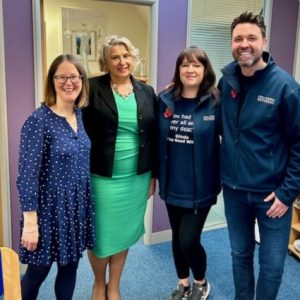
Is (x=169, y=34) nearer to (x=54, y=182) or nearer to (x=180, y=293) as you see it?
(x=54, y=182)

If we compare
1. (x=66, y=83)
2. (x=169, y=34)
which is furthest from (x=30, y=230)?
(x=169, y=34)

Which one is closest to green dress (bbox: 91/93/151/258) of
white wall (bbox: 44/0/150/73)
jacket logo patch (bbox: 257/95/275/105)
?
jacket logo patch (bbox: 257/95/275/105)

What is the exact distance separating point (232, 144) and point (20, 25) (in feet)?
4.79

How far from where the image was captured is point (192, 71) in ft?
5.87

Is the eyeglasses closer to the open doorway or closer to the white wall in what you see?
the open doorway

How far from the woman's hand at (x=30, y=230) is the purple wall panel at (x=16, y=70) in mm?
942

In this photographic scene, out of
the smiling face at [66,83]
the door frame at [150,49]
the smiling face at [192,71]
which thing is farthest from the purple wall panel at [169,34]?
the smiling face at [66,83]

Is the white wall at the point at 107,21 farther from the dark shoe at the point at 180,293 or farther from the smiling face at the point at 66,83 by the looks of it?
the dark shoe at the point at 180,293

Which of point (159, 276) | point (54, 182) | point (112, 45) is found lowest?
point (159, 276)

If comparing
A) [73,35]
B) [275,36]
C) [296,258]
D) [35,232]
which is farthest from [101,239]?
[73,35]

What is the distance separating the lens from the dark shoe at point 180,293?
2.17 m

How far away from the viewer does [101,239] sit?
1870 mm

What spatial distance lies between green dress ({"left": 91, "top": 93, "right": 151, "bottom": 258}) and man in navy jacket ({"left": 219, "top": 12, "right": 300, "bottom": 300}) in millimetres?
450

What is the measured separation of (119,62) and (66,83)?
346mm
